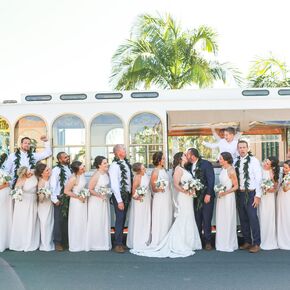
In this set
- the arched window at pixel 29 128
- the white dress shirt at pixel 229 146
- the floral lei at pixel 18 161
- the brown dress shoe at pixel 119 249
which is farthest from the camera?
the arched window at pixel 29 128

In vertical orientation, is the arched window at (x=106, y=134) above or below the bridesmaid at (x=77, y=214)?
above

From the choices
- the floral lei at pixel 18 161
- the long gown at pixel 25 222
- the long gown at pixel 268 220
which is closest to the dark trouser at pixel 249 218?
the long gown at pixel 268 220

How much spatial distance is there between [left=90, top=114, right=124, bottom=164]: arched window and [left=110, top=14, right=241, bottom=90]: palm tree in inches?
319

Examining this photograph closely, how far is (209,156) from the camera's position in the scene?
9.13 m

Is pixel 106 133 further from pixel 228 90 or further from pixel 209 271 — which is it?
pixel 209 271

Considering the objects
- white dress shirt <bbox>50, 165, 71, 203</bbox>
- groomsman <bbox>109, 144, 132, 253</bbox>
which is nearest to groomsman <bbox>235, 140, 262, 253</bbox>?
groomsman <bbox>109, 144, 132, 253</bbox>

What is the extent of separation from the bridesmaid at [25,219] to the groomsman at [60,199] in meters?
0.34

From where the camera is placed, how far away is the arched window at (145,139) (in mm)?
8242

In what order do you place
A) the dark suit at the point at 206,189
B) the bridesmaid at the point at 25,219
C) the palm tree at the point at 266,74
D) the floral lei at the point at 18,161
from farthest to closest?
1. the palm tree at the point at 266,74
2. the floral lei at the point at 18,161
3. the bridesmaid at the point at 25,219
4. the dark suit at the point at 206,189

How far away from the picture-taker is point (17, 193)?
7.46 m

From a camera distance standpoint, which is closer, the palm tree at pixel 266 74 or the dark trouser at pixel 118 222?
the dark trouser at pixel 118 222

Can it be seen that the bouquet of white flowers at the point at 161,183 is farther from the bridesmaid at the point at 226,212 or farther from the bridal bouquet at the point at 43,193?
the bridal bouquet at the point at 43,193

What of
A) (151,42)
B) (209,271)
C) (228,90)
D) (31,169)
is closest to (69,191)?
(31,169)

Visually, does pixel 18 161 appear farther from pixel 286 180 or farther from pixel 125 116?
pixel 286 180
